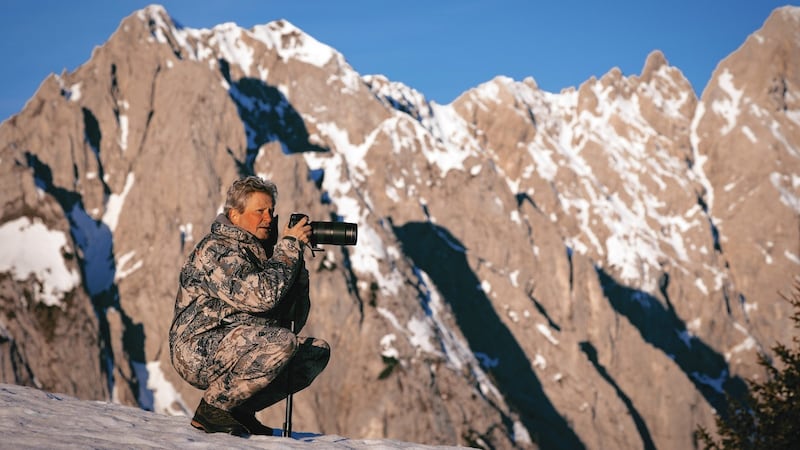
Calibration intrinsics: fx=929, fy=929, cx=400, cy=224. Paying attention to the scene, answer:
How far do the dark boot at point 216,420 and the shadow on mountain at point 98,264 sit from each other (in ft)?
427

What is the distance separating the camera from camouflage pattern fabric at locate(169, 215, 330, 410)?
375 inches

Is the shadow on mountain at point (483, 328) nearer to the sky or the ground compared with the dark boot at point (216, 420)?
nearer to the sky

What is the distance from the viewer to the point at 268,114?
18750cm

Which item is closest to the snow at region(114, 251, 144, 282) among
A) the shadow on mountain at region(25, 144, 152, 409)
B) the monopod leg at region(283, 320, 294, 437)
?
the shadow on mountain at region(25, 144, 152, 409)

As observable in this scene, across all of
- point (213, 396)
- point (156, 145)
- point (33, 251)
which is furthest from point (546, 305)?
point (213, 396)

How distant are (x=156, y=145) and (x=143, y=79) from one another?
632 inches

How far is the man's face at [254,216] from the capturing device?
1024 cm

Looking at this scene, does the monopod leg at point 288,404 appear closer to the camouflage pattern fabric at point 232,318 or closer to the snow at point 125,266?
the camouflage pattern fabric at point 232,318

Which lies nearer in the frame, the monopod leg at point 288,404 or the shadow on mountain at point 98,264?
the monopod leg at point 288,404

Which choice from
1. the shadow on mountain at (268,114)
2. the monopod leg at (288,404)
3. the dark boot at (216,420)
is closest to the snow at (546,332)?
the shadow on mountain at (268,114)

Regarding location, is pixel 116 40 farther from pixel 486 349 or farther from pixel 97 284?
pixel 486 349

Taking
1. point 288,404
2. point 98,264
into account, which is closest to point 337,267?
point 98,264

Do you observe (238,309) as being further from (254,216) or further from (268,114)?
(268,114)

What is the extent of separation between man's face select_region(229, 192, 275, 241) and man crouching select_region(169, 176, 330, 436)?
1 centimetres
